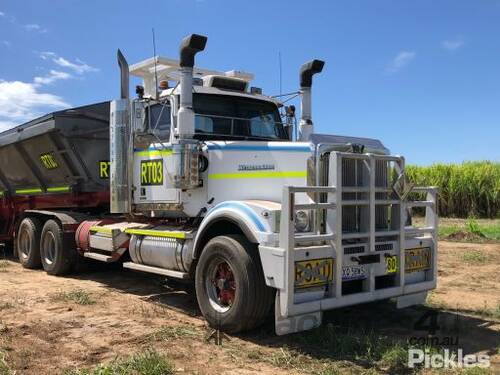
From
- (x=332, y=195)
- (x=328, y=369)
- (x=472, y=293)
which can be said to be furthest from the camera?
(x=472, y=293)

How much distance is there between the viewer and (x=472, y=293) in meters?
8.04

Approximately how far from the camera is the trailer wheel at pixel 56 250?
981 cm

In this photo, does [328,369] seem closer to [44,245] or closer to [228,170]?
[228,170]

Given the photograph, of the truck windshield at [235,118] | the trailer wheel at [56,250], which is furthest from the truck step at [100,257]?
the truck windshield at [235,118]

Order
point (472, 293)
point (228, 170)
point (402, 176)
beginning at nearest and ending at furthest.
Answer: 1. point (402, 176)
2. point (228, 170)
3. point (472, 293)

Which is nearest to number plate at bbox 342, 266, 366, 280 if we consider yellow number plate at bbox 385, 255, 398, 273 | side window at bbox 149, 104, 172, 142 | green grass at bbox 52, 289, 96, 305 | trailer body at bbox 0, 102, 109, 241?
yellow number plate at bbox 385, 255, 398, 273

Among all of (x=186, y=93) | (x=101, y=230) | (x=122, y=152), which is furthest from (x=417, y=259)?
(x=101, y=230)

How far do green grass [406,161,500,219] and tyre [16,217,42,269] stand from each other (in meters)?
17.0

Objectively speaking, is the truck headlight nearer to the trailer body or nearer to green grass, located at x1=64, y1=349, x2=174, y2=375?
green grass, located at x1=64, y1=349, x2=174, y2=375

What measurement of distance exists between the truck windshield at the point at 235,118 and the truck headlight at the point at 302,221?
1996 mm

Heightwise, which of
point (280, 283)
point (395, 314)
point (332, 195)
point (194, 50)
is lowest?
point (395, 314)

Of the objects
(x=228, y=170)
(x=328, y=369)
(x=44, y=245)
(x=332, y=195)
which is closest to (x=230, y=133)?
(x=228, y=170)

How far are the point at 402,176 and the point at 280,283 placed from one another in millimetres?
2071

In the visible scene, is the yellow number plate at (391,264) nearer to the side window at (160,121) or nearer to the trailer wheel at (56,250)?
the side window at (160,121)
